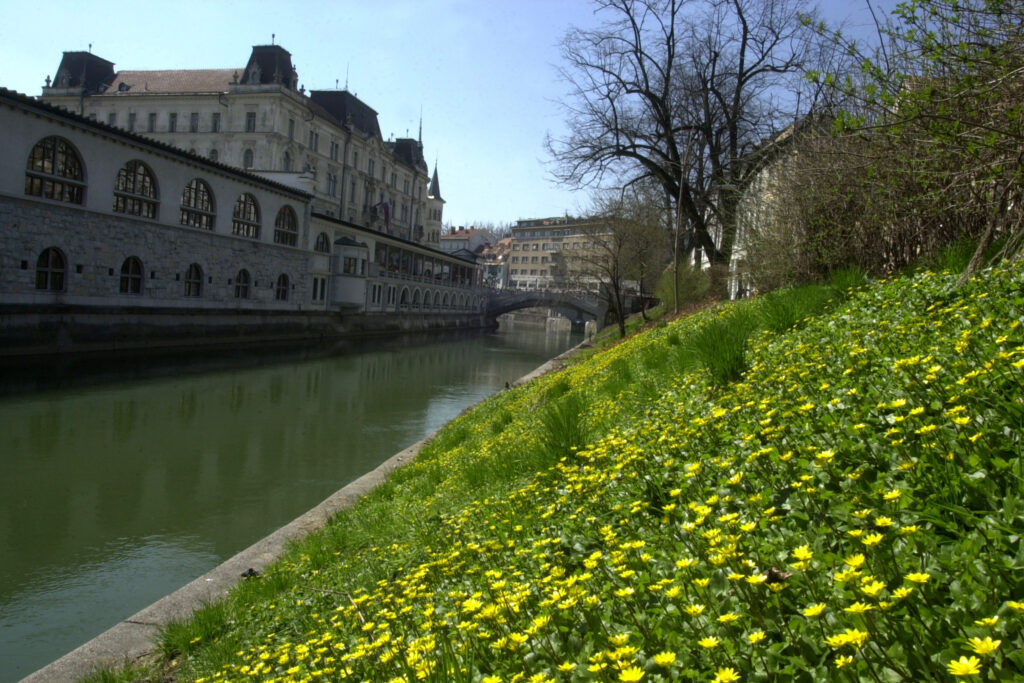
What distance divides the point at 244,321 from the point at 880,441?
35280 millimetres

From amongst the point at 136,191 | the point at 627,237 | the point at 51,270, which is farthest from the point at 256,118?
the point at 627,237

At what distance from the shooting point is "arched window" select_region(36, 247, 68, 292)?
24781 mm

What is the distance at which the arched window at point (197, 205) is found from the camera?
32.3 meters

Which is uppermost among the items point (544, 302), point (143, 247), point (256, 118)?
point (256, 118)

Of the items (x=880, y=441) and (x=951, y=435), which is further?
(x=880, y=441)

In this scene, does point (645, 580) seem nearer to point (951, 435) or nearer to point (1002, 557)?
point (1002, 557)

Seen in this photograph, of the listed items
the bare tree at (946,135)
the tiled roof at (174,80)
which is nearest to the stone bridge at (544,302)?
the tiled roof at (174,80)

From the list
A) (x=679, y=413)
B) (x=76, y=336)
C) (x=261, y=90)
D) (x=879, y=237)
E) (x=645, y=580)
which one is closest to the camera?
(x=645, y=580)

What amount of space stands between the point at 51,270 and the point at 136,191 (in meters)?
5.61

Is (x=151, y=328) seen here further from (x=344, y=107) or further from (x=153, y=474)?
(x=344, y=107)

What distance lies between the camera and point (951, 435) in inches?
113

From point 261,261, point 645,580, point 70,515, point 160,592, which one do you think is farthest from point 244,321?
point 645,580

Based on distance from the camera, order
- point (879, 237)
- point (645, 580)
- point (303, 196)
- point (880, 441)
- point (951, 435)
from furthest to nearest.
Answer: point (303, 196) < point (879, 237) < point (880, 441) < point (951, 435) < point (645, 580)

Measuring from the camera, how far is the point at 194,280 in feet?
108
